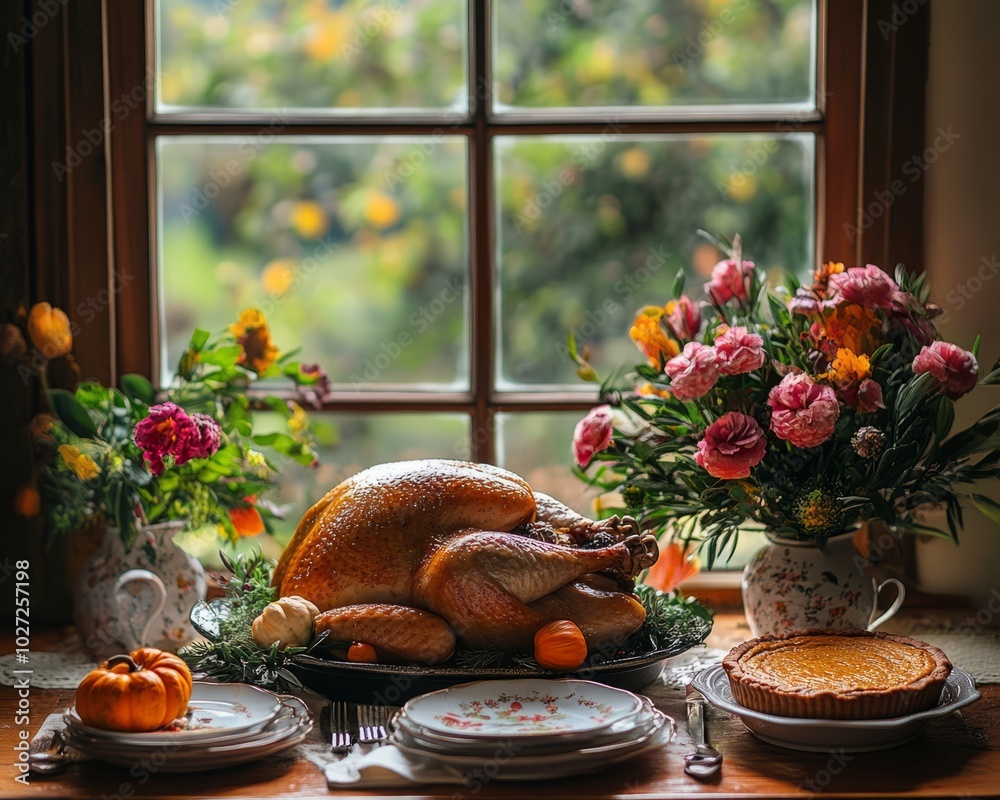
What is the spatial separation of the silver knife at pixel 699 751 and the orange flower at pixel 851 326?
473mm

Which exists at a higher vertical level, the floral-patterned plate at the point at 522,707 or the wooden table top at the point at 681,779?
the floral-patterned plate at the point at 522,707

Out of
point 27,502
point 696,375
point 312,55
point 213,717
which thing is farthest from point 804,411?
point 27,502

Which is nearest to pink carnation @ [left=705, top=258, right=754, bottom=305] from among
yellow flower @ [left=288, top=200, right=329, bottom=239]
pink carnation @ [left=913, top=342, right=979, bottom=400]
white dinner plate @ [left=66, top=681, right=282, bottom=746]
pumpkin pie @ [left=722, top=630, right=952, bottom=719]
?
pink carnation @ [left=913, top=342, right=979, bottom=400]

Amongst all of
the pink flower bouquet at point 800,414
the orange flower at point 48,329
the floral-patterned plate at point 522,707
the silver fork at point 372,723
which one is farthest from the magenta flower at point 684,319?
the orange flower at point 48,329

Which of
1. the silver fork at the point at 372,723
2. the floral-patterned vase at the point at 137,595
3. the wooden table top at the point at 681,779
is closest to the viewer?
the wooden table top at the point at 681,779

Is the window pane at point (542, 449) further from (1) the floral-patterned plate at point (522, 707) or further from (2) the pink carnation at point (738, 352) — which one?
(1) the floral-patterned plate at point (522, 707)

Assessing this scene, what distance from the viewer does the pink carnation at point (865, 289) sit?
4.53 feet

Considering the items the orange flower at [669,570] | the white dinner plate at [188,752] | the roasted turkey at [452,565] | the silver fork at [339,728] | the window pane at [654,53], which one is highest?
the window pane at [654,53]

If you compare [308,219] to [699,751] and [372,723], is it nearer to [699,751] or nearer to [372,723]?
[372,723]

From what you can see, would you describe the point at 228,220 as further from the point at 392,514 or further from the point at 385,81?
the point at 392,514

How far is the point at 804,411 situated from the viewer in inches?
51.1

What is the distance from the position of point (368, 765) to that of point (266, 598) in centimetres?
37

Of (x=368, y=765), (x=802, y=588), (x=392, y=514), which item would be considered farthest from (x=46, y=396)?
(x=802, y=588)

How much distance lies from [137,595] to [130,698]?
0.43 m
